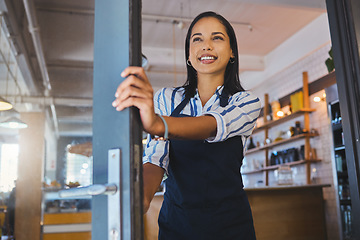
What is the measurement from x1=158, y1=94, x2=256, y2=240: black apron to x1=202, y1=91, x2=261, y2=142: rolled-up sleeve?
116mm

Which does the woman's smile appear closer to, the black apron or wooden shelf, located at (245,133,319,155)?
the black apron

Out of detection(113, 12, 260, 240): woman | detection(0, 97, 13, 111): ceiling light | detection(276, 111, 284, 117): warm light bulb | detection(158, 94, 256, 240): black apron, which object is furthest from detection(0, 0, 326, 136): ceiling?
detection(276, 111, 284, 117): warm light bulb

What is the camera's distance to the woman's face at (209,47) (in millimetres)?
1427

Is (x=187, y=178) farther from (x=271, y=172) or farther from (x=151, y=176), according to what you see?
(x=271, y=172)

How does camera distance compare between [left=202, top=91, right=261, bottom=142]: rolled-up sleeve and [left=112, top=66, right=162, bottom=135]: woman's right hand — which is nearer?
[left=112, top=66, right=162, bottom=135]: woman's right hand

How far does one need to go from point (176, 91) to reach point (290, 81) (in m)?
6.46

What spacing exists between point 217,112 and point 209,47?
408 millimetres

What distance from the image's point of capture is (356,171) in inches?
68.1

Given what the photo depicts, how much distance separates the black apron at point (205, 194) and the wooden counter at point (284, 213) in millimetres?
2780

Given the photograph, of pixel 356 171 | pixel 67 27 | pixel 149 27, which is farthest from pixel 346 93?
pixel 149 27

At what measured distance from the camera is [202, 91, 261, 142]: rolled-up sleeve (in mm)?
1067

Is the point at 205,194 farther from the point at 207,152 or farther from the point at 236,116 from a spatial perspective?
the point at 236,116

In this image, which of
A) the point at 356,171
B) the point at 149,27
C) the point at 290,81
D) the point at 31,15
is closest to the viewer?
the point at 31,15

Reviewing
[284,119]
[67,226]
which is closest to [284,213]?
[284,119]
